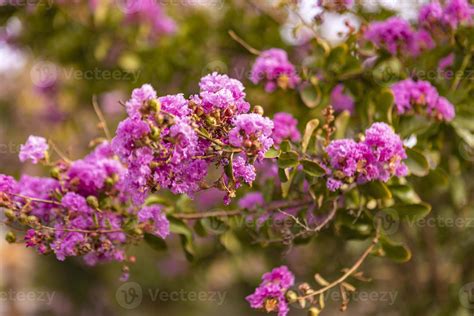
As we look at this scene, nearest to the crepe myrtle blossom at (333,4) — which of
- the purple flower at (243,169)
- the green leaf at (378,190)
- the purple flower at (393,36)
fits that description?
the purple flower at (393,36)

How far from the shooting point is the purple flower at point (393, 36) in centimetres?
199

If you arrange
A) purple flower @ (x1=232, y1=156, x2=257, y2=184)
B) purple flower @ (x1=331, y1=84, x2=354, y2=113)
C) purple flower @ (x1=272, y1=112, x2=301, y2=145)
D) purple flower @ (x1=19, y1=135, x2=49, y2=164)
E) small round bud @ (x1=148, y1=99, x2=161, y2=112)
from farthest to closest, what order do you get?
purple flower @ (x1=331, y1=84, x2=354, y2=113)
purple flower @ (x1=272, y1=112, x2=301, y2=145)
purple flower @ (x1=19, y1=135, x2=49, y2=164)
purple flower @ (x1=232, y1=156, x2=257, y2=184)
small round bud @ (x1=148, y1=99, x2=161, y2=112)

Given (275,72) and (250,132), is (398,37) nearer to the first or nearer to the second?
(275,72)

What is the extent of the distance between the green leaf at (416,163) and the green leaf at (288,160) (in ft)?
1.49

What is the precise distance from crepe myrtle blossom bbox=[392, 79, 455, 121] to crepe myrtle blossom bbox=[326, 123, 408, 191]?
369 mm

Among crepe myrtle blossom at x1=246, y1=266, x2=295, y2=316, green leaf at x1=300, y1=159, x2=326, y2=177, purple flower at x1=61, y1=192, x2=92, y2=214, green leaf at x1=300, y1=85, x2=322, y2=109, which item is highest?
green leaf at x1=300, y1=159, x2=326, y2=177

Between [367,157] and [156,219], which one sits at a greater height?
[367,157]

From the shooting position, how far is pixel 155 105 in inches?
46.4

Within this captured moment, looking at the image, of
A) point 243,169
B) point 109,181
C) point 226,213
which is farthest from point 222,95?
point 226,213

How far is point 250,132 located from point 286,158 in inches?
10.7

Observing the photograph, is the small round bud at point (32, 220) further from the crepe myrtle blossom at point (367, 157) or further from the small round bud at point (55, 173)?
the crepe myrtle blossom at point (367, 157)

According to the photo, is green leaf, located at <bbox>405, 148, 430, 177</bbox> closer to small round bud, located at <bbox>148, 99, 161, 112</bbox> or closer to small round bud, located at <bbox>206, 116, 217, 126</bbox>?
small round bud, located at <bbox>206, 116, 217, 126</bbox>

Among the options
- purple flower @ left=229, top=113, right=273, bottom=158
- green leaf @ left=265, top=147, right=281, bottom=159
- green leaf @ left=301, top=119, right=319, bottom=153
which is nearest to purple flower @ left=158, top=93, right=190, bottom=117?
purple flower @ left=229, top=113, right=273, bottom=158

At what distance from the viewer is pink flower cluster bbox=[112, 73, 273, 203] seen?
1.21 m
